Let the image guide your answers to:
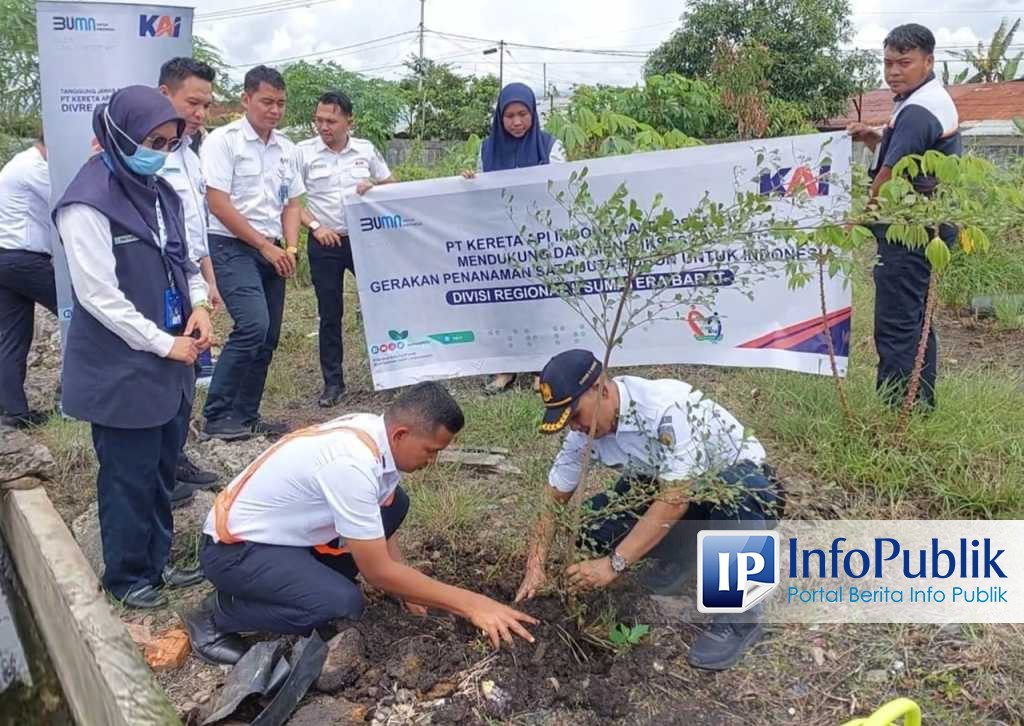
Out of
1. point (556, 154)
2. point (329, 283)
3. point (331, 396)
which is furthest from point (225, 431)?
point (556, 154)

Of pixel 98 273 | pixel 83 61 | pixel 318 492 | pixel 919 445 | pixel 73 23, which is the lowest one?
pixel 919 445

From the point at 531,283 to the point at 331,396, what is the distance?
54.3 inches

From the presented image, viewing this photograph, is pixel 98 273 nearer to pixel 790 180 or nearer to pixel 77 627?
→ pixel 77 627

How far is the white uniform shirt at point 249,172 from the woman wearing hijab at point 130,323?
1349 millimetres

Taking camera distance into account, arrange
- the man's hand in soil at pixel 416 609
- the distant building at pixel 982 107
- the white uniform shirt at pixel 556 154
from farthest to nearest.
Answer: the distant building at pixel 982 107
the white uniform shirt at pixel 556 154
the man's hand in soil at pixel 416 609

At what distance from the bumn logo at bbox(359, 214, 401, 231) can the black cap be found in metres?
2.62

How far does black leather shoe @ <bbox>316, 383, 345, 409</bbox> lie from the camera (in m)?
5.25

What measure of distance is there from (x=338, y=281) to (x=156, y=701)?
326 cm

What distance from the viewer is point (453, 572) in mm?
3221

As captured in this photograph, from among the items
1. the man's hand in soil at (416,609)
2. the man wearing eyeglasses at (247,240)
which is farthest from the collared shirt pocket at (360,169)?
the man's hand in soil at (416,609)

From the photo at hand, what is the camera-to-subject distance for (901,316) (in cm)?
402

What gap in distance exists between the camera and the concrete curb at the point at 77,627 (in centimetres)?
223

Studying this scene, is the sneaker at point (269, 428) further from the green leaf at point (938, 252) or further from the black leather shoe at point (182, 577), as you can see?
the green leaf at point (938, 252)

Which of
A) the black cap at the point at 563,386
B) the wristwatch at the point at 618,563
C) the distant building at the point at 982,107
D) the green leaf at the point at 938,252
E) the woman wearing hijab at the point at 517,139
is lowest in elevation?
the wristwatch at the point at 618,563
